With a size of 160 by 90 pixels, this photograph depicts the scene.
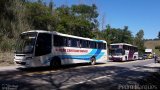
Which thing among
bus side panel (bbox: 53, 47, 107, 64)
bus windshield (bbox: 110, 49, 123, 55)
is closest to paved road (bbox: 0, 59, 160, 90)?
bus side panel (bbox: 53, 47, 107, 64)

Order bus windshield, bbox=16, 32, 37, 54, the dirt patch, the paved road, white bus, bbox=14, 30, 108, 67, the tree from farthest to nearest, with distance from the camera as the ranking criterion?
the tree < the dirt patch < bus windshield, bbox=16, 32, 37, 54 < white bus, bbox=14, 30, 108, 67 < the paved road

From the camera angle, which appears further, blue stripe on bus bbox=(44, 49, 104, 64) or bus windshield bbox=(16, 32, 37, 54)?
blue stripe on bus bbox=(44, 49, 104, 64)

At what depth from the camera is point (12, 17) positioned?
131ft

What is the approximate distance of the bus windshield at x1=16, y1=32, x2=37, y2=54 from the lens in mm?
19984

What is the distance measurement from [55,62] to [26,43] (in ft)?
10.2

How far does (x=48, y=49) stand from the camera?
2148 centimetres

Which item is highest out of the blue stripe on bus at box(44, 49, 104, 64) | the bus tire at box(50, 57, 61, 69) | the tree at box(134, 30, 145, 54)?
the tree at box(134, 30, 145, 54)

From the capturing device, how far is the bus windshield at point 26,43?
20.0 metres

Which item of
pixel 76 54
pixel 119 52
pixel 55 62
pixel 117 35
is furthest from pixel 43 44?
pixel 117 35

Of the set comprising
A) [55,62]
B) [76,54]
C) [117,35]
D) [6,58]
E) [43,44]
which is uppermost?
[117,35]

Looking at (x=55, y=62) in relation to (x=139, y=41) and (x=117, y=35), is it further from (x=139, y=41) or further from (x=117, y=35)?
(x=139, y=41)

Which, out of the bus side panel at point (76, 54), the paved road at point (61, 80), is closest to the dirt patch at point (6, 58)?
the bus side panel at point (76, 54)

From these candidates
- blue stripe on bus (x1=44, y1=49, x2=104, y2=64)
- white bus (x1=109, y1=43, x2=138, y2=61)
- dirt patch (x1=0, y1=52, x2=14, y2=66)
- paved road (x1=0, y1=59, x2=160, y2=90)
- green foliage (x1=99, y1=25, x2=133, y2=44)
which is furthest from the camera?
green foliage (x1=99, y1=25, x2=133, y2=44)

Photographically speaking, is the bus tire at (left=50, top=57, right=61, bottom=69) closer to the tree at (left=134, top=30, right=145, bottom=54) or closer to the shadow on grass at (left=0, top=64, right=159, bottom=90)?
the shadow on grass at (left=0, top=64, right=159, bottom=90)
